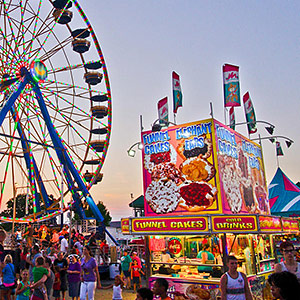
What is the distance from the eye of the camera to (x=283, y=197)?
24625mm

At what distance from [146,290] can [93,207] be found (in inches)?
758

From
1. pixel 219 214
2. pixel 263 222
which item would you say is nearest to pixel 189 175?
pixel 219 214

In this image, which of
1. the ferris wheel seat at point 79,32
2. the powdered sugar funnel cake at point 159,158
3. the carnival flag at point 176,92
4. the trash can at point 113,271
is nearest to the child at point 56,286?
the powdered sugar funnel cake at point 159,158

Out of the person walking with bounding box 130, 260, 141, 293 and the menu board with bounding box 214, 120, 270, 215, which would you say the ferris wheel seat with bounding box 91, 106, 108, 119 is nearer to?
the menu board with bounding box 214, 120, 270, 215

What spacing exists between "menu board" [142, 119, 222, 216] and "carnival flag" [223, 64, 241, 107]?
2.83 meters

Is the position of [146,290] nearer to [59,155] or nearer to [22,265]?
[22,265]

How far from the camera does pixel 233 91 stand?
1135cm

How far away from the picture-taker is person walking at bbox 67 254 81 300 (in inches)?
299

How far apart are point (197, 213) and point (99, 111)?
13866mm

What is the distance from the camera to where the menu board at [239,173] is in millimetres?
8812

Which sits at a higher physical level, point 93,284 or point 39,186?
point 39,186

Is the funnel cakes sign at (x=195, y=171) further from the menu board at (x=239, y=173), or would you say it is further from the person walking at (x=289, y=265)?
the person walking at (x=289, y=265)

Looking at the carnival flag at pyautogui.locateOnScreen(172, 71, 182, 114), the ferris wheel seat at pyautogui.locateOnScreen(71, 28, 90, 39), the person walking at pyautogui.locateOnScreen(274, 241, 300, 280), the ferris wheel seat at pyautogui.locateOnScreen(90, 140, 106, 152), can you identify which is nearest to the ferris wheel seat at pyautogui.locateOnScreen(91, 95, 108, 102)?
the ferris wheel seat at pyautogui.locateOnScreen(90, 140, 106, 152)

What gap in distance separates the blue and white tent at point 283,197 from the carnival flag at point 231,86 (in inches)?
582
